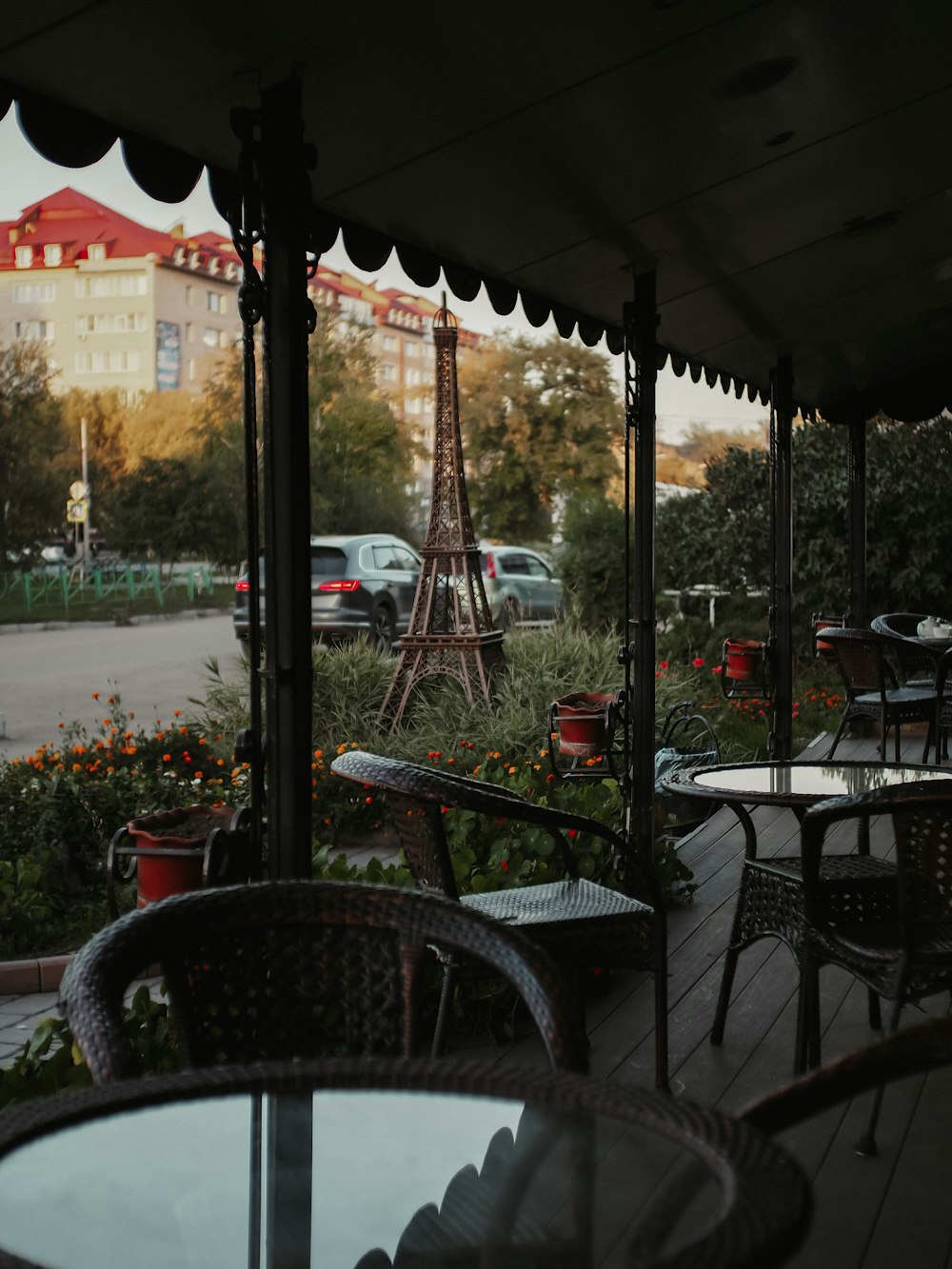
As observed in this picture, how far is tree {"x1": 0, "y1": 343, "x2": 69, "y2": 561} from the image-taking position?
19234 mm

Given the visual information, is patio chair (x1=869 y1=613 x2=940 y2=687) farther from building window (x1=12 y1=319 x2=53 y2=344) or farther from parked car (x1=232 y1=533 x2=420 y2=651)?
building window (x1=12 y1=319 x2=53 y2=344)

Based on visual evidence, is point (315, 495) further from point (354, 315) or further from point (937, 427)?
point (937, 427)

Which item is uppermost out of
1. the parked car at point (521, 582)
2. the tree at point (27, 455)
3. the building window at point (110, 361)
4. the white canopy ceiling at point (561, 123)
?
the building window at point (110, 361)

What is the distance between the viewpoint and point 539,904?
105 inches

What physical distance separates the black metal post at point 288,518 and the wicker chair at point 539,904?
0.12 metres

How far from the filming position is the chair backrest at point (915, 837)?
7.18 ft

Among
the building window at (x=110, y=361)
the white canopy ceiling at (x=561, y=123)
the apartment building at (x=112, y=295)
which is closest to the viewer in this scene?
the white canopy ceiling at (x=561, y=123)

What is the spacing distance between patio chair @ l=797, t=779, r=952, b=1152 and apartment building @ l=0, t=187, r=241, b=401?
24911mm

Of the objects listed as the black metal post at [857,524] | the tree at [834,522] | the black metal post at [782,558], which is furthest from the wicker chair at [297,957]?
the tree at [834,522]

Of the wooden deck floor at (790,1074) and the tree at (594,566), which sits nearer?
the wooden deck floor at (790,1074)

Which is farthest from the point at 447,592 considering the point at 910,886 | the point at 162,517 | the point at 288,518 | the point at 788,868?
the point at 162,517

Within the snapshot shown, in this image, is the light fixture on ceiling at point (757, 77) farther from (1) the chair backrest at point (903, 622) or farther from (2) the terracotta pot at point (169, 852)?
(1) the chair backrest at point (903, 622)

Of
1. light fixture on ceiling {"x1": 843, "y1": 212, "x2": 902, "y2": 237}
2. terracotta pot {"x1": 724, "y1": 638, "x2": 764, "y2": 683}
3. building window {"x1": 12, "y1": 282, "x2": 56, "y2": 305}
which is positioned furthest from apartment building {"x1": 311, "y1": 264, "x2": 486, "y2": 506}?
light fixture on ceiling {"x1": 843, "y1": 212, "x2": 902, "y2": 237}

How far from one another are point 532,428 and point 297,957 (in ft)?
96.2
